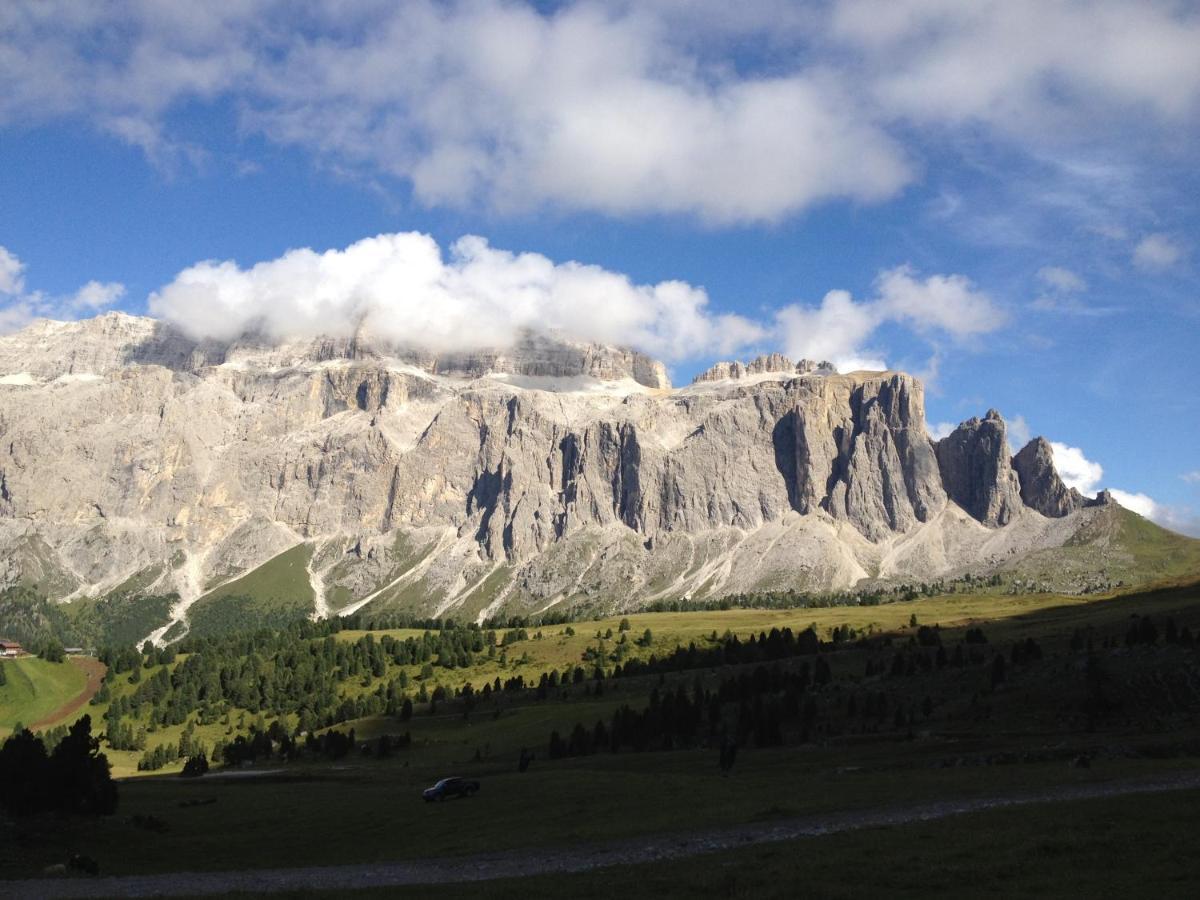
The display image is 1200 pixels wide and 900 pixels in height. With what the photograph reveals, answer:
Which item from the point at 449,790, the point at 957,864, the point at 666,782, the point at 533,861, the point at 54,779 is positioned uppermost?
the point at 957,864

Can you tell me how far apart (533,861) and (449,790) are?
1047 inches

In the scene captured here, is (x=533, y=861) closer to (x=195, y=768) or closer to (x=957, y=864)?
(x=957, y=864)

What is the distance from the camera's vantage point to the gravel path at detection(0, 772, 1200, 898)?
1404 inches

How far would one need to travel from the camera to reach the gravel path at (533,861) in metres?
35.7

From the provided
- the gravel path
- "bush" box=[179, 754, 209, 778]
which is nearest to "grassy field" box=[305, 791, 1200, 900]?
the gravel path

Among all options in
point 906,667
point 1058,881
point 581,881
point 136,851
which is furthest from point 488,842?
point 906,667

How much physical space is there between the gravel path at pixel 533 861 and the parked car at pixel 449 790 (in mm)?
20659

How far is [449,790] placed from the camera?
205 ft

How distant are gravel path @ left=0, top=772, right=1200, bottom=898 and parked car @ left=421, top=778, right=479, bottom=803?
67.8ft

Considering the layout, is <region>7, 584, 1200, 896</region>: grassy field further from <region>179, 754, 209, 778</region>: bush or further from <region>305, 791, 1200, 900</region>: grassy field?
<region>179, 754, 209, 778</region>: bush

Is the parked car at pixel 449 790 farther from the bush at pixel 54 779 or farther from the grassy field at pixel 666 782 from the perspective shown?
the bush at pixel 54 779

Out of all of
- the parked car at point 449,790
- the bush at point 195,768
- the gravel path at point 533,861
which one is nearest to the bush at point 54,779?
the gravel path at point 533,861

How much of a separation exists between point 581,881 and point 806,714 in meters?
76.4

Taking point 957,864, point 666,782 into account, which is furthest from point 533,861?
point 666,782
